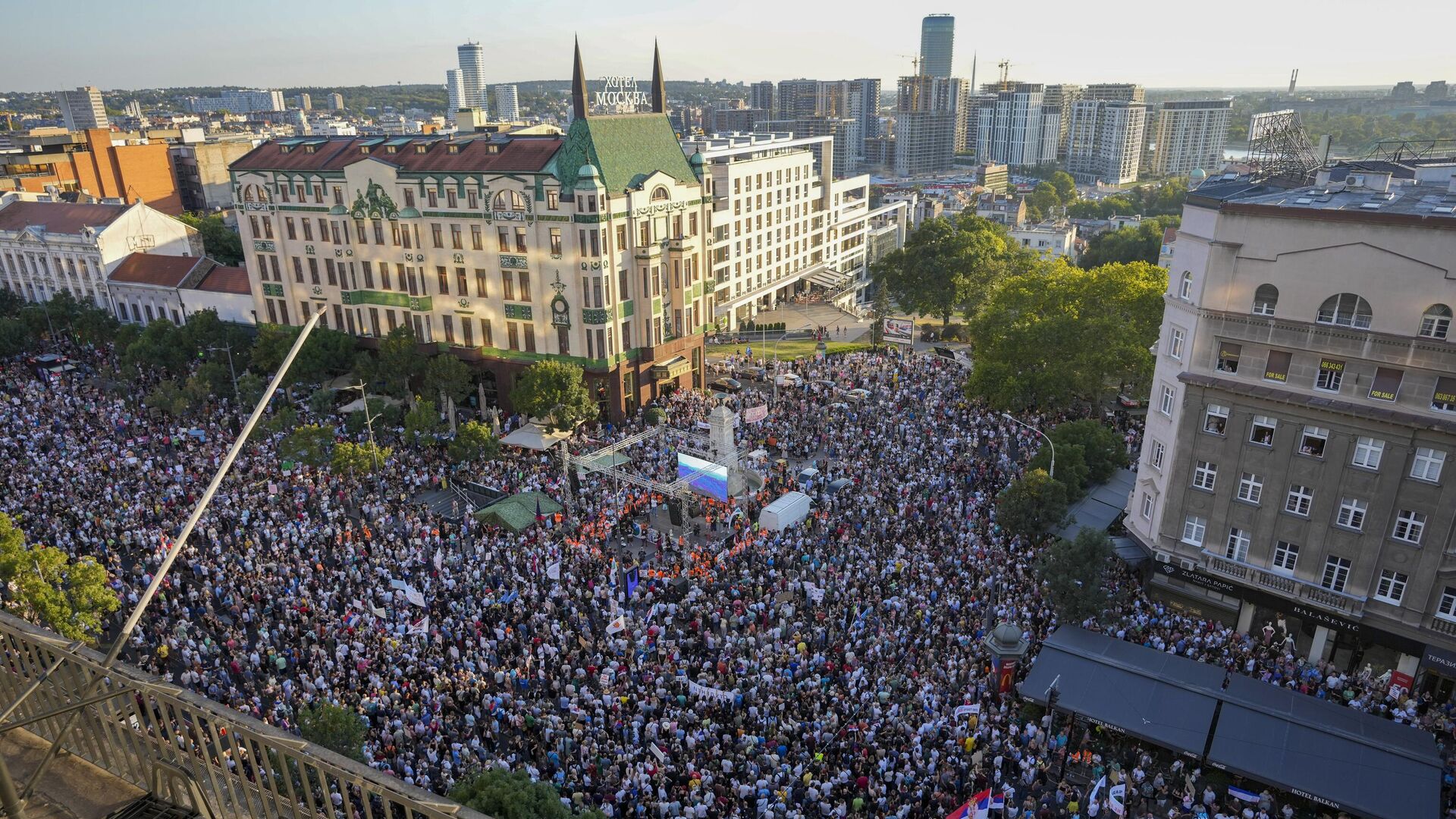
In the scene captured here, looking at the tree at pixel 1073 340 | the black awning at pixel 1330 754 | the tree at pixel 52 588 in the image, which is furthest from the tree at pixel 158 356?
the black awning at pixel 1330 754

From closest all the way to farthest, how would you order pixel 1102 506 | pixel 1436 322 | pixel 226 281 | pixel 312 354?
pixel 1436 322, pixel 1102 506, pixel 312 354, pixel 226 281

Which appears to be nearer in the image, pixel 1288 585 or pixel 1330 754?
pixel 1330 754

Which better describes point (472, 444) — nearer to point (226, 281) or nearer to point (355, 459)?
point (355, 459)

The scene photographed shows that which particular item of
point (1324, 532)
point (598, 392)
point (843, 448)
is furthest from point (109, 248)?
point (1324, 532)

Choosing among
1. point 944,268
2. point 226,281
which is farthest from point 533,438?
point 944,268

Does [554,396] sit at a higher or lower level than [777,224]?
lower

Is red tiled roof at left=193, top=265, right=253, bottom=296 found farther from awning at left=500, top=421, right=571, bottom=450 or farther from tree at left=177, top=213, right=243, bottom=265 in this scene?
awning at left=500, top=421, right=571, bottom=450
